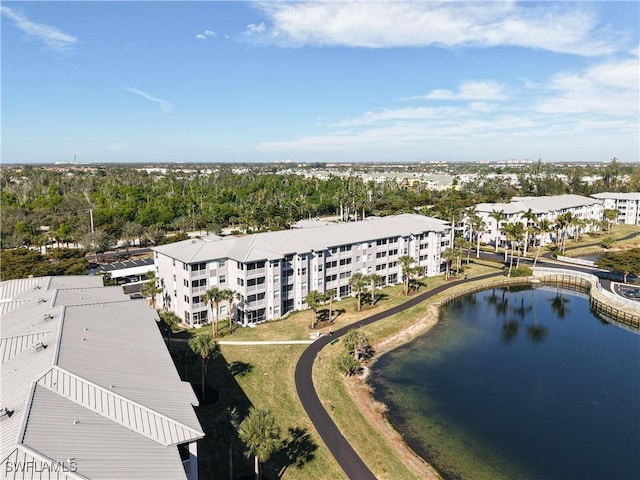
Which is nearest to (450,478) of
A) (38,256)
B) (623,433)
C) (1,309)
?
(623,433)

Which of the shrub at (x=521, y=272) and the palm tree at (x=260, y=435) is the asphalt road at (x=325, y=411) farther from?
the shrub at (x=521, y=272)

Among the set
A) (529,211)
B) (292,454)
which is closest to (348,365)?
(292,454)

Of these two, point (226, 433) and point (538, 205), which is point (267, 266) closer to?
point (226, 433)

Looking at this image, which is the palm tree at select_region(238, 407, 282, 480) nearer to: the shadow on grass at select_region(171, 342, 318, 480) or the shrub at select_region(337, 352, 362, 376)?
the shadow on grass at select_region(171, 342, 318, 480)

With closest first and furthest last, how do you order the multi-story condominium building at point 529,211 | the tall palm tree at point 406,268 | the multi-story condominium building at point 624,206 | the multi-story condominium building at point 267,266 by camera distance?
1. the multi-story condominium building at point 267,266
2. the tall palm tree at point 406,268
3. the multi-story condominium building at point 529,211
4. the multi-story condominium building at point 624,206

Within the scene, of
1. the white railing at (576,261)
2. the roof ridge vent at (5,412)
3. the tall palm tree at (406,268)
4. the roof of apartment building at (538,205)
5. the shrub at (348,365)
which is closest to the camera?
the roof ridge vent at (5,412)

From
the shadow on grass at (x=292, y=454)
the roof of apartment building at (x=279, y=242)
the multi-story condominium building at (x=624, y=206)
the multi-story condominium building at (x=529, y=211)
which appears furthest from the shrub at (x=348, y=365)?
the multi-story condominium building at (x=624, y=206)

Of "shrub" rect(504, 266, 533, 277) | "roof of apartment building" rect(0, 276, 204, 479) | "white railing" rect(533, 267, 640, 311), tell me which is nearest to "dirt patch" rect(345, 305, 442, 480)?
"roof of apartment building" rect(0, 276, 204, 479)
